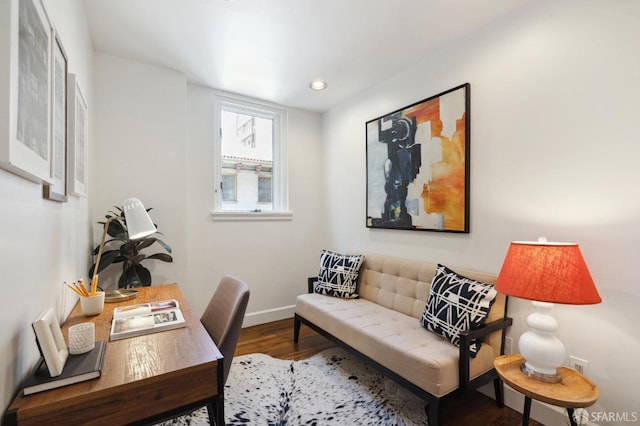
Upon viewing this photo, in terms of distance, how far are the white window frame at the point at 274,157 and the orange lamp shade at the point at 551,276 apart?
2.59 metres

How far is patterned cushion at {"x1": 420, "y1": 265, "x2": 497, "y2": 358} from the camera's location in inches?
70.8

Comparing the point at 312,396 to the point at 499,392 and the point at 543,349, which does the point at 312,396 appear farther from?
the point at 543,349

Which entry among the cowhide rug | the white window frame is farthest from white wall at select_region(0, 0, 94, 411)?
the white window frame

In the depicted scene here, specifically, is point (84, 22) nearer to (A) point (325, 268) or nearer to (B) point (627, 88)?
(A) point (325, 268)

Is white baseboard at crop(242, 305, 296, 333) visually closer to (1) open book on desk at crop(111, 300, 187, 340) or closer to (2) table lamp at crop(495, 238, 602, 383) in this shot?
(1) open book on desk at crop(111, 300, 187, 340)

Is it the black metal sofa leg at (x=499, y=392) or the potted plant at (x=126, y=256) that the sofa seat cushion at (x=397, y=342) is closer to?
the black metal sofa leg at (x=499, y=392)

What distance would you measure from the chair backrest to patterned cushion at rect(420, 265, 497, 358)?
50.2 inches

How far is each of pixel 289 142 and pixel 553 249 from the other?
290cm

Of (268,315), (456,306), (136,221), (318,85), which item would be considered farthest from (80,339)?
(318,85)

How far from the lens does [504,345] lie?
1957mm

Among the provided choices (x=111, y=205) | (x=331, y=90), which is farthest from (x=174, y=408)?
(x=331, y=90)

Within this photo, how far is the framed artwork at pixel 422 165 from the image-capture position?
2242 mm

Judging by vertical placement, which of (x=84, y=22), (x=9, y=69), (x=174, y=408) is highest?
(x=84, y=22)

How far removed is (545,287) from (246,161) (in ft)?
9.83
